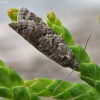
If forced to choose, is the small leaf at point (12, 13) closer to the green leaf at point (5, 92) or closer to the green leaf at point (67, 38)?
the green leaf at point (67, 38)

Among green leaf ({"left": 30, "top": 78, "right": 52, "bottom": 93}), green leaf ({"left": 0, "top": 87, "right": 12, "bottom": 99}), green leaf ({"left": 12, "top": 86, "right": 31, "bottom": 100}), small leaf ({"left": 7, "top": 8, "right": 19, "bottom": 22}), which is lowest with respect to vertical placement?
green leaf ({"left": 30, "top": 78, "right": 52, "bottom": 93})

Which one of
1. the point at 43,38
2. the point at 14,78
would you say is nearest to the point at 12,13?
the point at 43,38

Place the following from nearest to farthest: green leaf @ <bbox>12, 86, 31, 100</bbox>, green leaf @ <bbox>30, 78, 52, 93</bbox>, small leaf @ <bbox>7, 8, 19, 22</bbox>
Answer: green leaf @ <bbox>12, 86, 31, 100</bbox>
green leaf @ <bbox>30, 78, 52, 93</bbox>
small leaf @ <bbox>7, 8, 19, 22</bbox>

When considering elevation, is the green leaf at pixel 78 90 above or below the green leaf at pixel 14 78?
below

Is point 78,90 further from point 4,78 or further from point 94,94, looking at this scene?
point 4,78

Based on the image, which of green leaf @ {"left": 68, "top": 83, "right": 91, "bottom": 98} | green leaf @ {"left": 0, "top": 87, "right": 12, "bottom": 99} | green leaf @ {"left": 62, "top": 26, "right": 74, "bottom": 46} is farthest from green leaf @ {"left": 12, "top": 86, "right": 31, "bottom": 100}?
green leaf @ {"left": 62, "top": 26, "right": 74, "bottom": 46}

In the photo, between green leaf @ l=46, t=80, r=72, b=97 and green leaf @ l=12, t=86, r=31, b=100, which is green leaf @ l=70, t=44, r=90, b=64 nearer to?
green leaf @ l=46, t=80, r=72, b=97

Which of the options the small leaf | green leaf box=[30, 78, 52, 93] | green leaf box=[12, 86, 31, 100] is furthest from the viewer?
the small leaf

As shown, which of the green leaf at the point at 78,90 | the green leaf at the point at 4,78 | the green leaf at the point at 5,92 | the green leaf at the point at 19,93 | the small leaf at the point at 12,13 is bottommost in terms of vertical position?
the green leaf at the point at 78,90

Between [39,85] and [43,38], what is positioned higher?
[43,38]

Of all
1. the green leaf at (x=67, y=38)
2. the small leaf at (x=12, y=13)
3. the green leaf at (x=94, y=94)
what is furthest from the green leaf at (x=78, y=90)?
the small leaf at (x=12, y=13)
